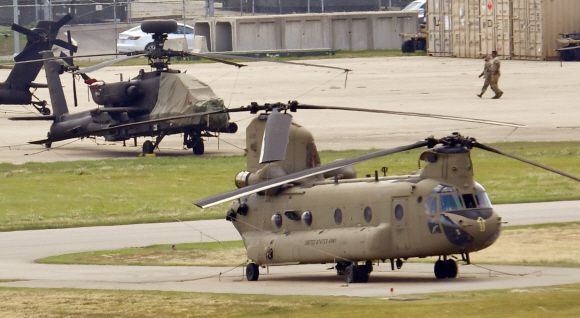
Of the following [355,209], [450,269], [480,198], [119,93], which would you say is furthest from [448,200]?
[119,93]

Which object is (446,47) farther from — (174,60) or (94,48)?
(94,48)

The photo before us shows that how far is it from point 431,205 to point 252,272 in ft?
15.2

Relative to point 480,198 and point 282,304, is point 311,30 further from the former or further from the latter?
point 282,304

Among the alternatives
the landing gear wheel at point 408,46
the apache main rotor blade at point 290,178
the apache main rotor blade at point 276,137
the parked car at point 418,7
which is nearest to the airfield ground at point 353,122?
the apache main rotor blade at point 290,178

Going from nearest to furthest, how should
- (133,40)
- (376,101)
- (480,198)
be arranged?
1. (480,198)
2. (376,101)
3. (133,40)

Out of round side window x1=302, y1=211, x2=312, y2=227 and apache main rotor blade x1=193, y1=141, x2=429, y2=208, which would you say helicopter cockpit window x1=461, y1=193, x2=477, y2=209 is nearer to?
apache main rotor blade x1=193, y1=141, x2=429, y2=208

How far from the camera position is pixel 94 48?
7506cm

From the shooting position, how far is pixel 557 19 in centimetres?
6134

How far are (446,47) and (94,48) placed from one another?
24.8 m

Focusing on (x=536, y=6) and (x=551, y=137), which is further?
(x=536, y=6)

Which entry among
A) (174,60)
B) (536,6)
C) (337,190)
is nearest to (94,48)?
(174,60)

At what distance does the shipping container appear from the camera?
61.4 m

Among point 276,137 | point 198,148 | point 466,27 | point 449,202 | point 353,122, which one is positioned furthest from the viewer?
point 466,27

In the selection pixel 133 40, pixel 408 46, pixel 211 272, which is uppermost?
pixel 133 40
